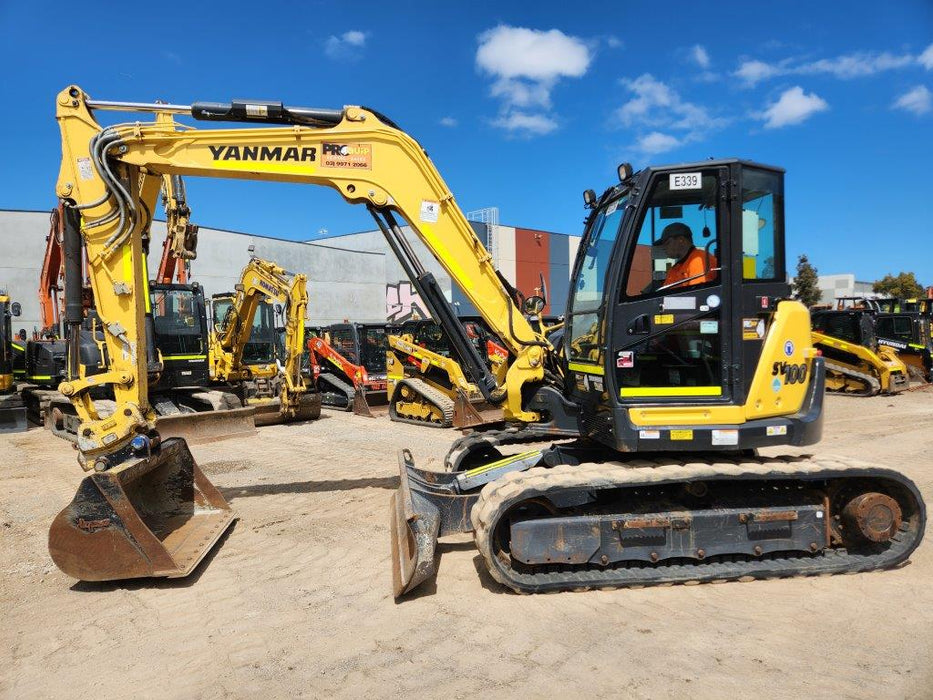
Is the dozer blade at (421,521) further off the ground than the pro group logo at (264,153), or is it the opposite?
the pro group logo at (264,153)

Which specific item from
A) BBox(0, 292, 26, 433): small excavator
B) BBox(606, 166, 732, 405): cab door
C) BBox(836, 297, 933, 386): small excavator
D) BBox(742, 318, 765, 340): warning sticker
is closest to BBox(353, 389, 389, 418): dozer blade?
BBox(0, 292, 26, 433): small excavator

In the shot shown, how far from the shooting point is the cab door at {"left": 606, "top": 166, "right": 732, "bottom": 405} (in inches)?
172

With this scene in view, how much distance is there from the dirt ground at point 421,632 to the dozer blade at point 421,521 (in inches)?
8.2

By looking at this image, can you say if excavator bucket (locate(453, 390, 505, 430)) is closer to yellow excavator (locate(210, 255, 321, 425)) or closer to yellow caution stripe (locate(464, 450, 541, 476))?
yellow excavator (locate(210, 255, 321, 425))

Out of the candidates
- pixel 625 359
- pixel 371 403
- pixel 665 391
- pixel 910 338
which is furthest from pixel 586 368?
pixel 910 338

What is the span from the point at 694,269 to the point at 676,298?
0.82ft

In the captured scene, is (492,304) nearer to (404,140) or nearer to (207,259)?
(404,140)

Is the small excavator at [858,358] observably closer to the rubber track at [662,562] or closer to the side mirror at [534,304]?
the side mirror at [534,304]

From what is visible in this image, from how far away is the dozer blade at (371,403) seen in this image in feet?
45.2

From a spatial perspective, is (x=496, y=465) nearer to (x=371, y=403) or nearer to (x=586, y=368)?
(x=586, y=368)

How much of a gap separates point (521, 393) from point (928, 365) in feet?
53.7

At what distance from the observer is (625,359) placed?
446 centimetres

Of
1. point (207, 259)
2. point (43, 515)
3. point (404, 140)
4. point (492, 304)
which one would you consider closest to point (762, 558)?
point (492, 304)

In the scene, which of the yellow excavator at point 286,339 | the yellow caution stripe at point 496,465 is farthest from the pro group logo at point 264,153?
the yellow excavator at point 286,339
